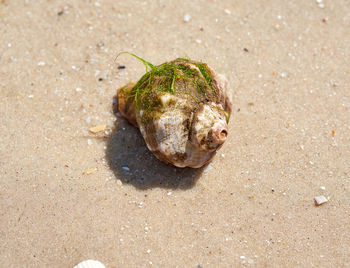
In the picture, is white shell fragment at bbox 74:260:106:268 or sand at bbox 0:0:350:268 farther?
sand at bbox 0:0:350:268

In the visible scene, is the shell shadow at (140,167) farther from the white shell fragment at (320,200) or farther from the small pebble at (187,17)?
the small pebble at (187,17)

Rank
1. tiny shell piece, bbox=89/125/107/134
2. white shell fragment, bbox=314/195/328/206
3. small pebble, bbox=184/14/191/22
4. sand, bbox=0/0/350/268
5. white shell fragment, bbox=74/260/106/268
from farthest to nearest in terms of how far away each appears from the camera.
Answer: small pebble, bbox=184/14/191/22 < tiny shell piece, bbox=89/125/107/134 < white shell fragment, bbox=314/195/328/206 < sand, bbox=0/0/350/268 < white shell fragment, bbox=74/260/106/268

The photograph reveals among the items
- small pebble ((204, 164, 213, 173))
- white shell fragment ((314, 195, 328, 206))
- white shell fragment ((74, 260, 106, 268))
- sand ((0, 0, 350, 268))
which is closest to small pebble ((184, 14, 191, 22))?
sand ((0, 0, 350, 268))

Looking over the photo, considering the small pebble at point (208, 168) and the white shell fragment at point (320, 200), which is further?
the small pebble at point (208, 168)

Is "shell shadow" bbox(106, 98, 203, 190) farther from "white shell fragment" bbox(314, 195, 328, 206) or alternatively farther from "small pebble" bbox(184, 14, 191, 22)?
"small pebble" bbox(184, 14, 191, 22)

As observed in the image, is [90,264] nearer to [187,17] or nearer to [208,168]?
[208,168]

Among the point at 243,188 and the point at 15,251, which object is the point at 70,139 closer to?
the point at 15,251

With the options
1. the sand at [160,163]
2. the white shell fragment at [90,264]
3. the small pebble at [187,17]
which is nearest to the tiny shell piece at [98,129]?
the sand at [160,163]
